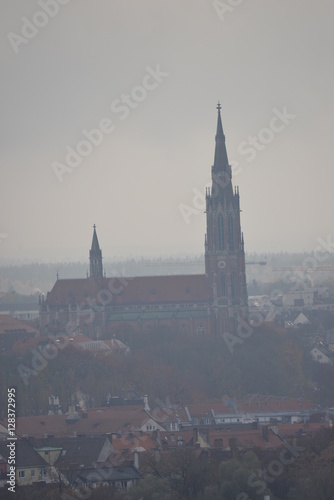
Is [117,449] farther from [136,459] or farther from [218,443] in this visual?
[136,459]

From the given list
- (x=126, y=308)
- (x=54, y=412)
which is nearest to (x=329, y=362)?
(x=126, y=308)

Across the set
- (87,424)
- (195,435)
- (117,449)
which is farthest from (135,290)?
(117,449)

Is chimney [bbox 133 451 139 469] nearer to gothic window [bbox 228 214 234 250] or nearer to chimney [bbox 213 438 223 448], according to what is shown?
chimney [bbox 213 438 223 448]

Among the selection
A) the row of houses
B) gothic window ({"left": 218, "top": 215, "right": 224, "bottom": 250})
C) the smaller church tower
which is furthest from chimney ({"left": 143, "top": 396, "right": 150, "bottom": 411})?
the smaller church tower

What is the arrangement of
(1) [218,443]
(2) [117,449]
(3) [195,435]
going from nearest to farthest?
(2) [117,449]
(1) [218,443]
(3) [195,435]

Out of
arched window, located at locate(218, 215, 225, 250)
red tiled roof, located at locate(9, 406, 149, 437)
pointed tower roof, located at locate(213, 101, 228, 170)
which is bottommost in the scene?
red tiled roof, located at locate(9, 406, 149, 437)

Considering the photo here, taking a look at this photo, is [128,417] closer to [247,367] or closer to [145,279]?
[247,367]

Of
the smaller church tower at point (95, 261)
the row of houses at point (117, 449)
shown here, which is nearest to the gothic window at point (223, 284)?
the smaller church tower at point (95, 261)
